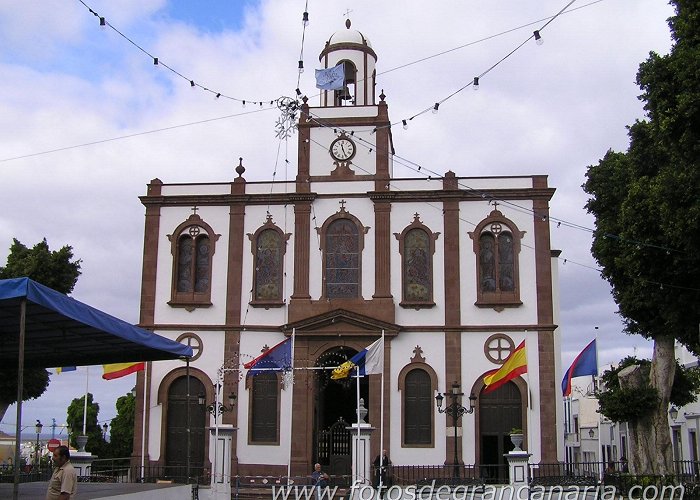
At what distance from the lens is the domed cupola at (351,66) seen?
34031 millimetres

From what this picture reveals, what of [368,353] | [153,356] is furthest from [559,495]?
[153,356]

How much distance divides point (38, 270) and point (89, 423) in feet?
64.9

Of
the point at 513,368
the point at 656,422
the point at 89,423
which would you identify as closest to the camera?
the point at 656,422

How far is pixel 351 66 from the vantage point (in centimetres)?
3428

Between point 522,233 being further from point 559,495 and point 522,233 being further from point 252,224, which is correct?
point 559,495

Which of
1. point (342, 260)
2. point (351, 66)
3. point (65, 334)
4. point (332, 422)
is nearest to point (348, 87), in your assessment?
point (351, 66)

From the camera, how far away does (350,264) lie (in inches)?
1246

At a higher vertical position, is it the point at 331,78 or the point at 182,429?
the point at 331,78

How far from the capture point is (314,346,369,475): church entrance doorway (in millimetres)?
30344

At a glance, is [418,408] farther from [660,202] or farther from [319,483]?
[660,202]

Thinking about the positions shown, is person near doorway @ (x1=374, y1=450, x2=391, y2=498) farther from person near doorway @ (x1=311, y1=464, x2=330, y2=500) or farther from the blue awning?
the blue awning

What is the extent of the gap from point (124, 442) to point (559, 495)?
31.9 m

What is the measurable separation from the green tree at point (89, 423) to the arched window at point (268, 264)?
14.4 meters

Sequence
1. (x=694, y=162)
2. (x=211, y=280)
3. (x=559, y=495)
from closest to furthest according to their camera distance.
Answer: (x=694, y=162) → (x=559, y=495) → (x=211, y=280)
